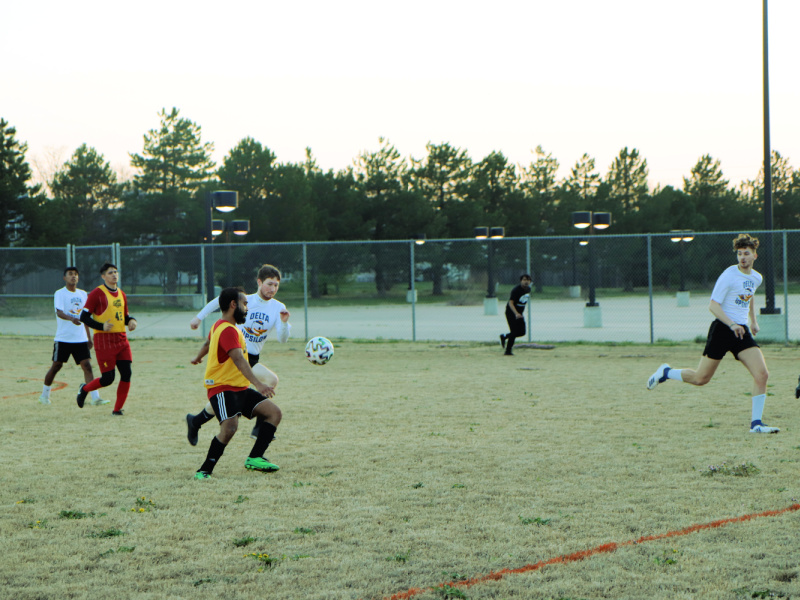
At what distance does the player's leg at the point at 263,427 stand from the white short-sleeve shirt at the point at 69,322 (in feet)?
16.4

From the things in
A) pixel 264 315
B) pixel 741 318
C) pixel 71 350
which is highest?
pixel 264 315

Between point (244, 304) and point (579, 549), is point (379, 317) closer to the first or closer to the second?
point (244, 304)

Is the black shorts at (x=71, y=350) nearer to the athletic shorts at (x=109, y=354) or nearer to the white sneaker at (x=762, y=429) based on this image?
the athletic shorts at (x=109, y=354)

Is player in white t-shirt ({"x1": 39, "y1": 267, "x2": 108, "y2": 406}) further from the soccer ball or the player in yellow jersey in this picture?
the player in yellow jersey

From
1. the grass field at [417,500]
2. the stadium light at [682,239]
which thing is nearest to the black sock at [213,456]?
the grass field at [417,500]

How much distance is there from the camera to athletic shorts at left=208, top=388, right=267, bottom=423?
656 cm

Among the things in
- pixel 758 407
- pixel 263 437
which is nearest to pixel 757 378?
pixel 758 407

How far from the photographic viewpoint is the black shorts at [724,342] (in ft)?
26.9

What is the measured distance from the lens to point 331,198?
182 feet

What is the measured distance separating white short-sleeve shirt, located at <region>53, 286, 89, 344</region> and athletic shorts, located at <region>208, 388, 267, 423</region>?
5.07m

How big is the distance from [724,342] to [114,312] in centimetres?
667

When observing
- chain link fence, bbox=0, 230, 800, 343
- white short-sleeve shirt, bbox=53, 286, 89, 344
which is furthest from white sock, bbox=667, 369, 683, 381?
chain link fence, bbox=0, 230, 800, 343

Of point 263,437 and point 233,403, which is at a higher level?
point 233,403

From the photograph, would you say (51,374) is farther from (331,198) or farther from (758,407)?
(331,198)
